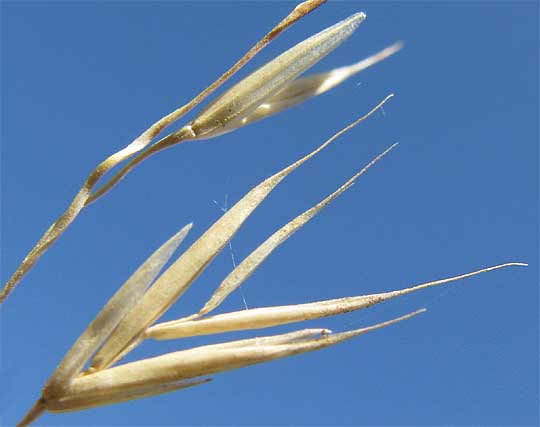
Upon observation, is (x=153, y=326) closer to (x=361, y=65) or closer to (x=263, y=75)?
(x=263, y=75)

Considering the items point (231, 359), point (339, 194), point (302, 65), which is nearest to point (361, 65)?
point (302, 65)

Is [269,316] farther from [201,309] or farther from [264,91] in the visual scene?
[264,91]

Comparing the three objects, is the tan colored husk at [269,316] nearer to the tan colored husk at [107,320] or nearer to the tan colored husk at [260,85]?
the tan colored husk at [107,320]

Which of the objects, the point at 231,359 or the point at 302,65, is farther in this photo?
the point at 302,65

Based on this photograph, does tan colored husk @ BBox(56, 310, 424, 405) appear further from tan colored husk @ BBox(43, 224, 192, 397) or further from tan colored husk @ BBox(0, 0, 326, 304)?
tan colored husk @ BBox(0, 0, 326, 304)

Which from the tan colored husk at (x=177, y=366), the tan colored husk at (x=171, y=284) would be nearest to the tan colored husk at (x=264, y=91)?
the tan colored husk at (x=171, y=284)

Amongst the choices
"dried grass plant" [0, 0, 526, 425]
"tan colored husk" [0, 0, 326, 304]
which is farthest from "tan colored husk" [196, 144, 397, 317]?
"tan colored husk" [0, 0, 326, 304]
